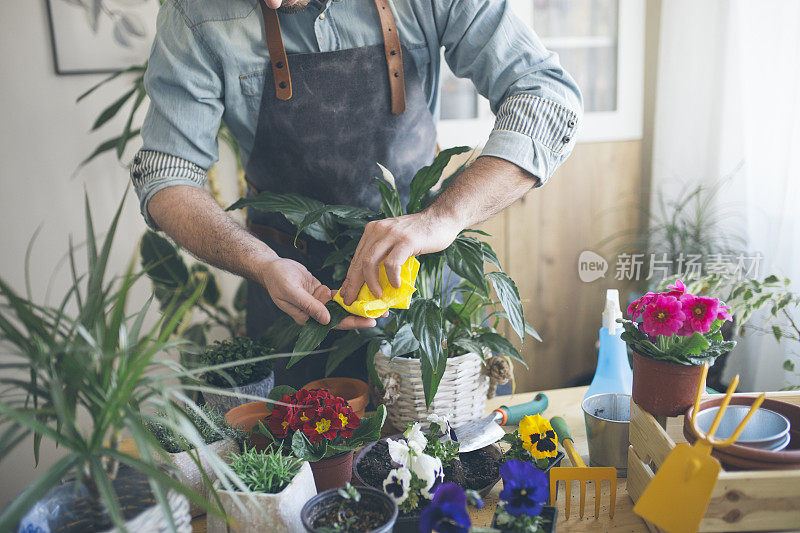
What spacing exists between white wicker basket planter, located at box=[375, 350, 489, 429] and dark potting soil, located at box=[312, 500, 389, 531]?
1.07ft

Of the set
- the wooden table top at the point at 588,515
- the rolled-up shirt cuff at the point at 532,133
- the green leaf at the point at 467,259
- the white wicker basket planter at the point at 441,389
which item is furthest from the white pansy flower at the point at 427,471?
the rolled-up shirt cuff at the point at 532,133

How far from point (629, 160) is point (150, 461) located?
2.54 metres

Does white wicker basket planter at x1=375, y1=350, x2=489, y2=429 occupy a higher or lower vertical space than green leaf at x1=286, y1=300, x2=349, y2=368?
lower

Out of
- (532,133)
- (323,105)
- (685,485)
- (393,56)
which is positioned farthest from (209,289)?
(685,485)

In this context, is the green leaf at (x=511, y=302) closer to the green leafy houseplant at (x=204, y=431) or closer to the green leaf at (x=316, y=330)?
the green leaf at (x=316, y=330)

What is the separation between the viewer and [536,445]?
3.11 feet

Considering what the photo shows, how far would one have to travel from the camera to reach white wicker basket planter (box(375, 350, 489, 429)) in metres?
1.11

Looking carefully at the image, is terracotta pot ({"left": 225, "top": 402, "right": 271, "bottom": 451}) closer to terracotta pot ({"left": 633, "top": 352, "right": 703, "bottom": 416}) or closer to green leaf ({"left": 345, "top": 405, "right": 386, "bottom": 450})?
green leaf ({"left": 345, "top": 405, "right": 386, "bottom": 450})

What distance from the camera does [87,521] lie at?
706mm

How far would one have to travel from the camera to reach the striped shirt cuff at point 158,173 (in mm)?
1324

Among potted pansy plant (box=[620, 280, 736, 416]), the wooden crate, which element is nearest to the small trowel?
potted pansy plant (box=[620, 280, 736, 416])

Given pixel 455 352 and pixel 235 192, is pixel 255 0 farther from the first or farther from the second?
pixel 235 192

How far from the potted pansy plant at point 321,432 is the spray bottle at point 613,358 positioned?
434 mm

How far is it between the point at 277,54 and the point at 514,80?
1.69ft
